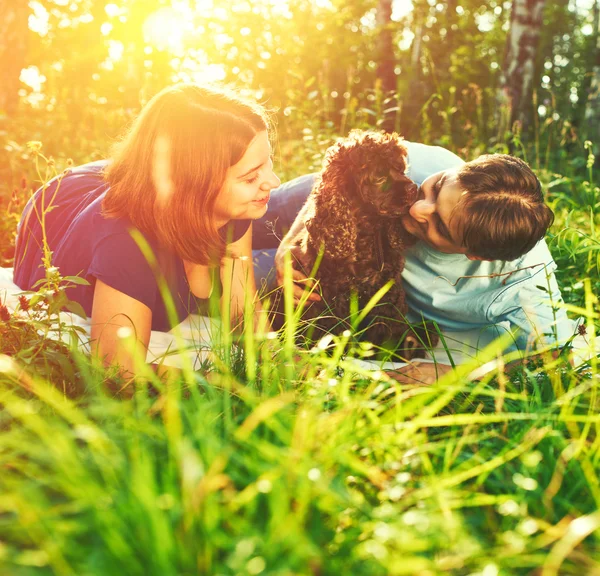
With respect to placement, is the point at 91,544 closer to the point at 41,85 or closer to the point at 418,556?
the point at 418,556

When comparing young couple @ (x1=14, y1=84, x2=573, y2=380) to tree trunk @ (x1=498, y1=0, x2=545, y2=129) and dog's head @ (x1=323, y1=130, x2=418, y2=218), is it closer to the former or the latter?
dog's head @ (x1=323, y1=130, x2=418, y2=218)

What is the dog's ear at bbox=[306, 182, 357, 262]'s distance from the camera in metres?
2.59

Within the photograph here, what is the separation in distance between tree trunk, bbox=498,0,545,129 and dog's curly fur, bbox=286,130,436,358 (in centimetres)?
486

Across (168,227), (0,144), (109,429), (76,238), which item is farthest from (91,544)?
(0,144)

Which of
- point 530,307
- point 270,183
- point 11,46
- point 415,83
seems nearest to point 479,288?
point 530,307

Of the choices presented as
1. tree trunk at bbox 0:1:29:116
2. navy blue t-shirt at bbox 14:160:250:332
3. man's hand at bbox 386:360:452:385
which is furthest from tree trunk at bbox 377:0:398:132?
man's hand at bbox 386:360:452:385

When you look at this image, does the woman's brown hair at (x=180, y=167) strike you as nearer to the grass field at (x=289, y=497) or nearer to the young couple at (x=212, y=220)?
the young couple at (x=212, y=220)

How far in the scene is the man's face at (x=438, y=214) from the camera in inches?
98.9

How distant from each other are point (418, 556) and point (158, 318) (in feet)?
7.02

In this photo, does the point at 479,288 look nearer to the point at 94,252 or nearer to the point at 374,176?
the point at 374,176

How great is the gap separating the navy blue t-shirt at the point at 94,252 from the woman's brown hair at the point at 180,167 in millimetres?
103

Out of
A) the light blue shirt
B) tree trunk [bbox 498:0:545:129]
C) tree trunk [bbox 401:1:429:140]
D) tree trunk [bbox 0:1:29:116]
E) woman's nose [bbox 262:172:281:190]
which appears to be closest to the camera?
woman's nose [bbox 262:172:281:190]

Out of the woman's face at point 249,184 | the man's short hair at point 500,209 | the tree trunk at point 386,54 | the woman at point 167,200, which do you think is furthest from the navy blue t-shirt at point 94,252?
the tree trunk at point 386,54

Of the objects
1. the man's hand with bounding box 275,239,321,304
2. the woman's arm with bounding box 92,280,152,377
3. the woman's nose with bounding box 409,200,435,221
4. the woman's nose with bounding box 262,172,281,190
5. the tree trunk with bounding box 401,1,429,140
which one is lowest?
the woman's arm with bounding box 92,280,152,377
